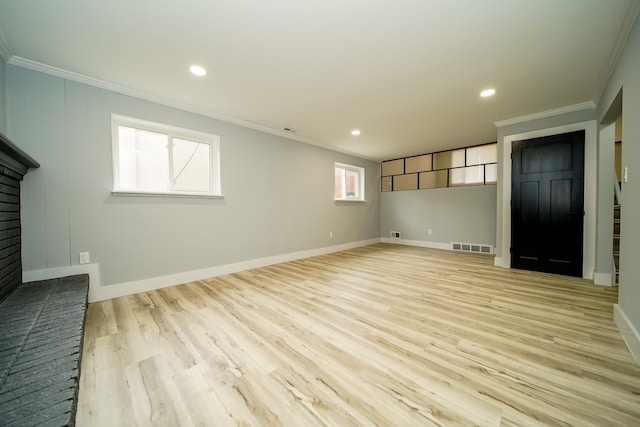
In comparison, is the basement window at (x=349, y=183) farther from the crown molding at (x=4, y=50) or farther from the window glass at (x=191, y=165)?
the crown molding at (x=4, y=50)

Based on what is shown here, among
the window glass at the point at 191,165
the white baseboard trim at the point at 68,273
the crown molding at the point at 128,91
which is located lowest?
the white baseboard trim at the point at 68,273

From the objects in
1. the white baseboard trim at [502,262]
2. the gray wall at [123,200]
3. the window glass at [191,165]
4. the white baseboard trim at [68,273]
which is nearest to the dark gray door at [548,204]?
the white baseboard trim at [502,262]

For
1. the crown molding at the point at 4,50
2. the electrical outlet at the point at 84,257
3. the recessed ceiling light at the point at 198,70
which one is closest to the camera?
the crown molding at the point at 4,50

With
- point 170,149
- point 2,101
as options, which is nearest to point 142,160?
point 170,149

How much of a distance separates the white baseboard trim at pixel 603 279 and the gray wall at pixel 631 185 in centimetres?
153

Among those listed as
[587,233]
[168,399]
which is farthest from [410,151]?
[168,399]

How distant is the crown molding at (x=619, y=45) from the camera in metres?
1.73

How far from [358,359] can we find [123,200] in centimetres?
309

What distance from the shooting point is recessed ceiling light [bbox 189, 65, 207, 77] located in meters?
2.39

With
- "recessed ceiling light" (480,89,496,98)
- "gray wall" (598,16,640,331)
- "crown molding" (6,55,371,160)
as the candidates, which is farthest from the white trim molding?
"crown molding" (6,55,371,160)

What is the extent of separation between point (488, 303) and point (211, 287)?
10.7 feet

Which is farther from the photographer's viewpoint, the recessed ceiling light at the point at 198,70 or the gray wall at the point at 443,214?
the gray wall at the point at 443,214

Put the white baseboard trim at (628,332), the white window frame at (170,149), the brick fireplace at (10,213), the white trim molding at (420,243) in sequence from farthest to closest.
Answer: the white trim molding at (420,243)
the white window frame at (170,149)
the brick fireplace at (10,213)
the white baseboard trim at (628,332)

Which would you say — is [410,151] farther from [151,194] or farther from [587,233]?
[151,194]
